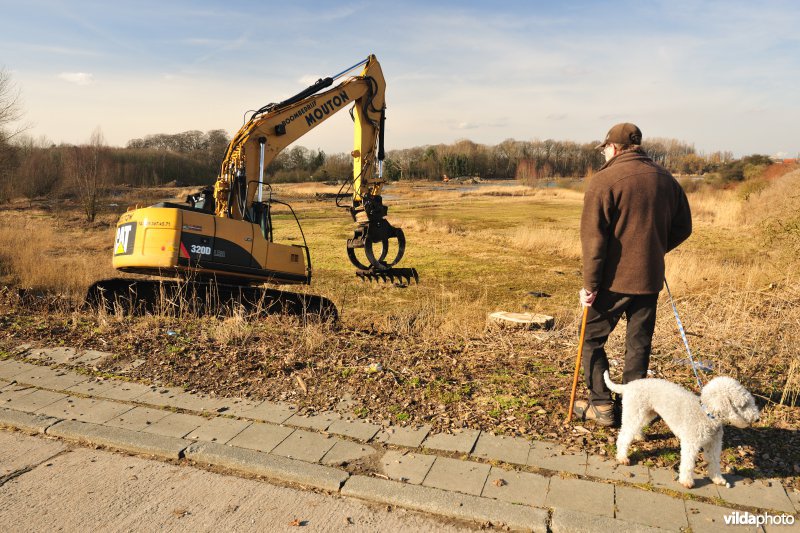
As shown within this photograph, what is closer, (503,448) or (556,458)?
(556,458)

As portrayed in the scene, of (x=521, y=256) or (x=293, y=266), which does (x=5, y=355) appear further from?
(x=521, y=256)

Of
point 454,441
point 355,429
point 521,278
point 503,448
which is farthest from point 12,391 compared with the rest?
point 521,278

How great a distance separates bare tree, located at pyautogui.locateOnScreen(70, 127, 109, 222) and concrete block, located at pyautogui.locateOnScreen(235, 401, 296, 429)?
25.5m

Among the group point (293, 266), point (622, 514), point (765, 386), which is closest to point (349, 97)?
point (293, 266)

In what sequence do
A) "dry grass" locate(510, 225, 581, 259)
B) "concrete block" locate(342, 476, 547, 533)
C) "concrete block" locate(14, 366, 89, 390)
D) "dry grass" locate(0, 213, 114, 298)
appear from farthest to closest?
"dry grass" locate(510, 225, 581, 259)
"dry grass" locate(0, 213, 114, 298)
"concrete block" locate(14, 366, 89, 390)
"concrete block" locate(342, 476, 547, 533)

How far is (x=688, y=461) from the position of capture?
350cm

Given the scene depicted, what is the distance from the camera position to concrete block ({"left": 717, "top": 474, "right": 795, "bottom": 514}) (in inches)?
132

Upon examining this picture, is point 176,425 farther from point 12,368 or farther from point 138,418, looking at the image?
point 12,368

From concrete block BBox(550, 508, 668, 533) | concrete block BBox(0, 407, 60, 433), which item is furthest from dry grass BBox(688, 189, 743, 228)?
concrete block BBox(0, 407, 60, 433)

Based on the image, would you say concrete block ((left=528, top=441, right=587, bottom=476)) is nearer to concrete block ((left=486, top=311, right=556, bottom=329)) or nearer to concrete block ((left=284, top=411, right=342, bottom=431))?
concrete block ((left=284, top=411, right=342, bottom=431))

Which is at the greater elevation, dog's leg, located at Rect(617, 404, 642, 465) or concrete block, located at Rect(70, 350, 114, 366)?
dog's leg, located at Rect(617, 404, 642, 465)

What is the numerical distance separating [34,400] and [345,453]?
9.25 ft

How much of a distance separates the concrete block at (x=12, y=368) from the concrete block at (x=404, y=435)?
3.64 meters

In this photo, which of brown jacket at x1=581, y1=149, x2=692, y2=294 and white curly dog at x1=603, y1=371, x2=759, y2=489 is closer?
white curly dog at x1=603, y1=371, x2=759, y2=489
